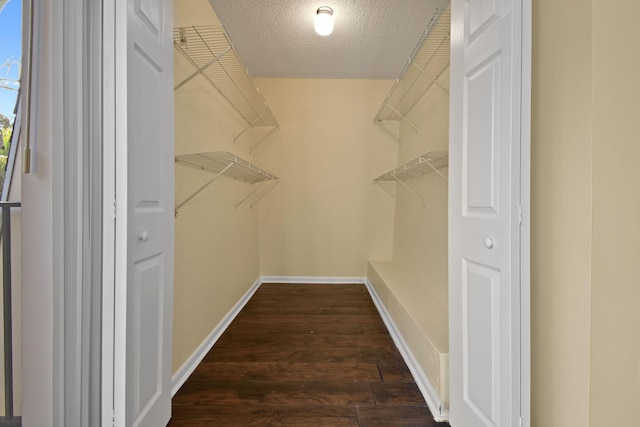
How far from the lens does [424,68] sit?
7.67 ft

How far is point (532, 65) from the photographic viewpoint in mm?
1025

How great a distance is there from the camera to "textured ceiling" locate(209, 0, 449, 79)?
2227 mm

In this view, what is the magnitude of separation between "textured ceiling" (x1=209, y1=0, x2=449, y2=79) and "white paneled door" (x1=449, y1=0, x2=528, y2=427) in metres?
0.93

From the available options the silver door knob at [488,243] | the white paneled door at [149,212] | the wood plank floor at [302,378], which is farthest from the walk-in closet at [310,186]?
the silver door knob at [488,243]

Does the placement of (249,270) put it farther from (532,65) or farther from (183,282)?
(532,65)

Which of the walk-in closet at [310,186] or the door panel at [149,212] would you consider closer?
the door panel at [149,212]

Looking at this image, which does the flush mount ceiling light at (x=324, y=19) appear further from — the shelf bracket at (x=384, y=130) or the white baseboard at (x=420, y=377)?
the white baseboard at (x=420, y=377)

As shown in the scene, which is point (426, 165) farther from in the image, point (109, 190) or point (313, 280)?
point (313, 280)

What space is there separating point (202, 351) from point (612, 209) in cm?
203

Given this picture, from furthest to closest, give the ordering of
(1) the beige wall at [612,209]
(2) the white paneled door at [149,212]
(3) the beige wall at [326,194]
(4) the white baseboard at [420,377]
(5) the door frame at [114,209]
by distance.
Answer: (3) the beige wall at [326,194] → (4) the white baseboard at [420,377] → (2) the white paneled door at [149,212] → (5) the door frame at [114,209] → (1) the beige wall at [612,209]

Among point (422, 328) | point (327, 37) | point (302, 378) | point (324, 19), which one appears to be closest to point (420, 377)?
point (422, 328)

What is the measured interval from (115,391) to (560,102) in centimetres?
160

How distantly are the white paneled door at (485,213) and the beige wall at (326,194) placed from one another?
7.49ft

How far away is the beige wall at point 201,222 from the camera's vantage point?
164cm
